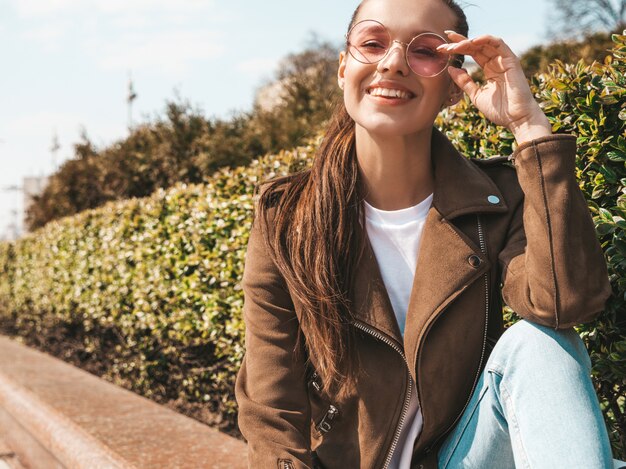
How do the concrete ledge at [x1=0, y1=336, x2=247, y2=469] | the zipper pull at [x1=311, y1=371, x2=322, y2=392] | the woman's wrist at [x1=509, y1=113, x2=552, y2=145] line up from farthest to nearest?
the concrete ledge at [x1=0, y1=336, x2=247, y2=469]
the zipper pull at [x1=311, y1=371, x2=322, y2=392]
the woman's wrist at [x1=509, y1=113, x2=552, y2=145]

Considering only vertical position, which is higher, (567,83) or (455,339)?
(567,83)

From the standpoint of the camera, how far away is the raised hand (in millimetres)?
1873

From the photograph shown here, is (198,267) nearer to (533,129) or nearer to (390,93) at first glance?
(390,93)

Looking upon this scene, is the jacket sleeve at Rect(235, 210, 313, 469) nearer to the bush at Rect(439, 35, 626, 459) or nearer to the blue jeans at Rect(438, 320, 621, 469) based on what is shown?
the blue jeans at Rect(438, 320, 621, 469)

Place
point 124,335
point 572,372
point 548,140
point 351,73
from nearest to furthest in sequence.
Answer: point 572,372 < point 548,140 < point 351,73 < point 124,335

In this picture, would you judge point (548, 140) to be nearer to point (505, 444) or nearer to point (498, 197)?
point (498, 197)

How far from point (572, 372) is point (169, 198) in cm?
388

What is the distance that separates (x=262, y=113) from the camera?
8.48 meters

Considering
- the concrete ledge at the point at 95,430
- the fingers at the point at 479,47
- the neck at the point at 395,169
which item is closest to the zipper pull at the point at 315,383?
the neck at the point at 395,169

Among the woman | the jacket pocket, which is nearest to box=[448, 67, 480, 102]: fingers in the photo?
the woman

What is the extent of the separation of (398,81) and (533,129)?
396 mm

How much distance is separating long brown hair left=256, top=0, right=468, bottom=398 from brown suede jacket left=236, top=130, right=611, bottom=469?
0.04 metres

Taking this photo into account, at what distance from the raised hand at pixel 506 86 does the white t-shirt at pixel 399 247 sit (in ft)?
1.15

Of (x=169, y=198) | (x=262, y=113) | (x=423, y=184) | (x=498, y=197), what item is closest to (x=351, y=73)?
(x=423, y=184)
